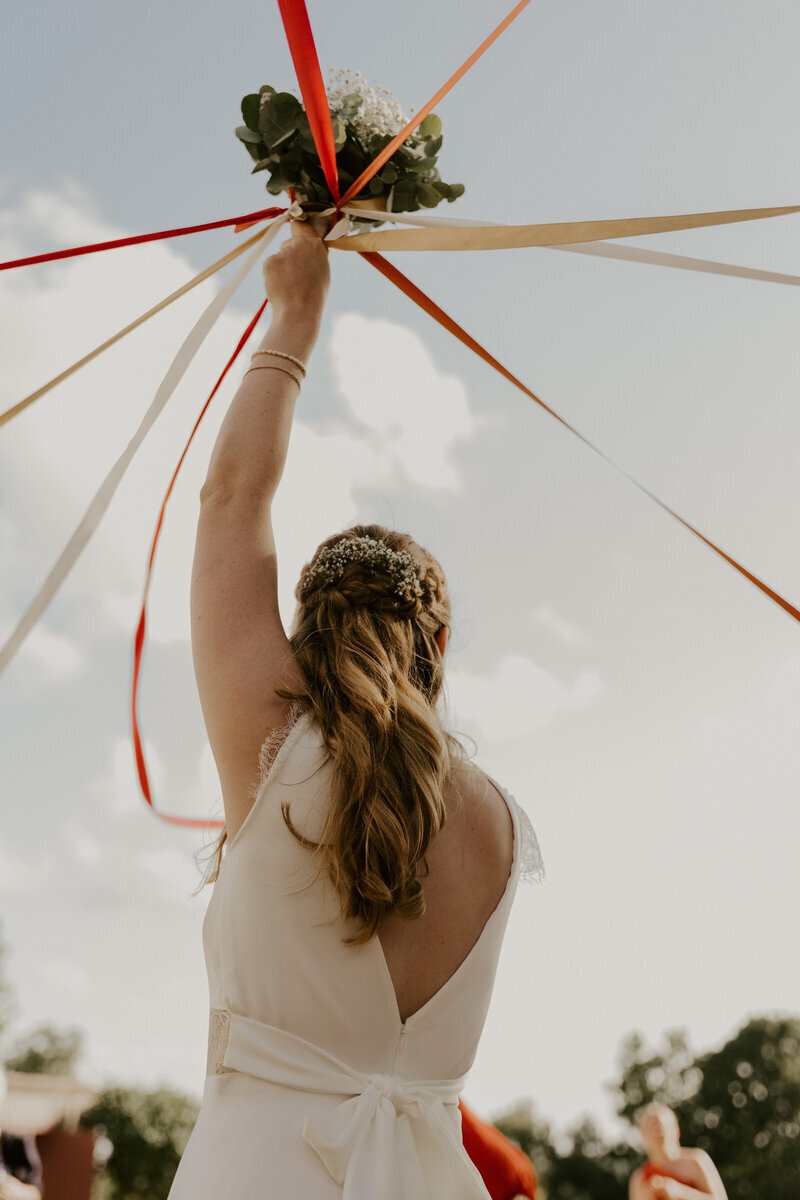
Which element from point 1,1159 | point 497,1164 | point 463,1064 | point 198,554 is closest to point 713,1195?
point 1,1159

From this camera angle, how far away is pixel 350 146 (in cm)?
287

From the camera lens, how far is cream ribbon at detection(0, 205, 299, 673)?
2531 mm

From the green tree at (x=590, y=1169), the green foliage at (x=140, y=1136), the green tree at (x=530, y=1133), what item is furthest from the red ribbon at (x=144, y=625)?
the green tree at (x=530, y=1133)

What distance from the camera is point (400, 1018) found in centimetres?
199

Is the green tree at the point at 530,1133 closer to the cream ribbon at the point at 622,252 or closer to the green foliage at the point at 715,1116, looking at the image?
the green foliage at the point at 715,1116

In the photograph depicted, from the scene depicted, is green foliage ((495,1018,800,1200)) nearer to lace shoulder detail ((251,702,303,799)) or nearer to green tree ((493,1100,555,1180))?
green tree ((493,1100,555,1180))

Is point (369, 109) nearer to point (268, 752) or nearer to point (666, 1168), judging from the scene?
point (268, 752)

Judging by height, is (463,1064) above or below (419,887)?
below

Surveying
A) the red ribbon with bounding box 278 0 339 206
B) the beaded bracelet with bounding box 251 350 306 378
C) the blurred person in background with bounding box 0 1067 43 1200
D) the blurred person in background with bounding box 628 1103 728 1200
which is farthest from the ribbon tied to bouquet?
the blurred person in background with bounding box 628 1103 728 1200

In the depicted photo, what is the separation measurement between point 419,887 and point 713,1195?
346 inches

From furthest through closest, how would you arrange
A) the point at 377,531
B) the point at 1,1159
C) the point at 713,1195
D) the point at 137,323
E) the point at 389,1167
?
the point at 713,1195 < the point at 1,1159 < the point at 137,323 < the point at 377,531 < the point at 389,1167

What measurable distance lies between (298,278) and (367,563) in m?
0.82

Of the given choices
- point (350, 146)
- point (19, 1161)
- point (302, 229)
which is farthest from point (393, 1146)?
point (19, 1161)

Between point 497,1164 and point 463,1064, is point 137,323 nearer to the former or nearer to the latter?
point 463,1064
